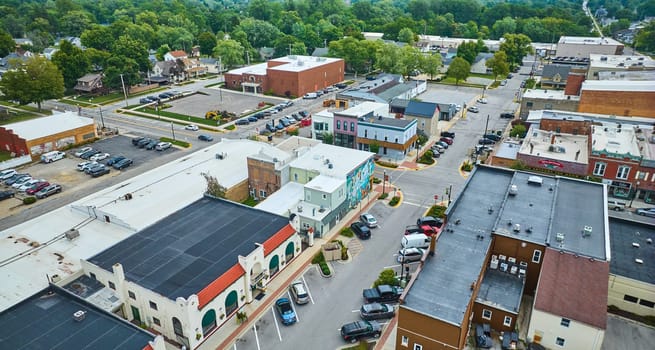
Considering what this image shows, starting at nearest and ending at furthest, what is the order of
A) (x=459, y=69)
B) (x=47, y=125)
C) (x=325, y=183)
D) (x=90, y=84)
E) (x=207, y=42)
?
(x=325, y=183)
(x=47, y=125)
(x=90, y=84)
(x=459, y=69)
(x=207, y=42)

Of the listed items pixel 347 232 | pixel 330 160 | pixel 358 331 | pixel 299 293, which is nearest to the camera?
pixel 358 331

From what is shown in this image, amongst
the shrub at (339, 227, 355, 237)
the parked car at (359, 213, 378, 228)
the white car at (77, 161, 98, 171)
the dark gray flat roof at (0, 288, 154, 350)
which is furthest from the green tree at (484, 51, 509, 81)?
the dark gray flat roof at (0, 288, 154, 350)

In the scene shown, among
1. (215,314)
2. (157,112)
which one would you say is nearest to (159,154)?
(157,112)

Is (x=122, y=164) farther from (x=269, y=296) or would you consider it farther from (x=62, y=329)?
(x=62, y=329)

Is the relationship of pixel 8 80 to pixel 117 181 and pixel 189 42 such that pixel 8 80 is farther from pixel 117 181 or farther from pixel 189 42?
pixel 189 42

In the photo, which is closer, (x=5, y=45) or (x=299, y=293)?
(x=299, y=293)

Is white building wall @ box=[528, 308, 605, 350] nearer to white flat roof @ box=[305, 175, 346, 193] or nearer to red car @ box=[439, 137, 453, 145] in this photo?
white flat roof @ box=[305, 175, 346, 193]

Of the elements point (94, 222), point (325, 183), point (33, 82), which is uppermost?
point (33, 82)

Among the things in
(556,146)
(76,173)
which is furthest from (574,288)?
(76,173)
